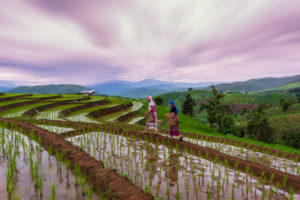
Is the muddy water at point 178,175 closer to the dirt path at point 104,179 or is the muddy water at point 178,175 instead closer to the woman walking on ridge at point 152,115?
the dirt path at point 104,179

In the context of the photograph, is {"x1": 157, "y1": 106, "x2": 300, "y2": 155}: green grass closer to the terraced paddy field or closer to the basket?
the terraced paddy field

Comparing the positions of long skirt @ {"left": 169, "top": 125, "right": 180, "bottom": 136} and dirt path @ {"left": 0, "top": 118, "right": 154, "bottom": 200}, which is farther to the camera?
long skirt @ {"left": 169, "top": 125, "right": 180, "bottom": 136}

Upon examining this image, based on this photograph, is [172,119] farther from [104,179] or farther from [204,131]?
[204,131]

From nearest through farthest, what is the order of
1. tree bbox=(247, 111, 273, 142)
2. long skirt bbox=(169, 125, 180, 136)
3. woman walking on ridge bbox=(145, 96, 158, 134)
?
long skirt bbox=(169, 125, 180, 136) < woman walking on ridge bbox=(145, 96, 158, 134) < tree bbox=(247, 111, 273, 142)

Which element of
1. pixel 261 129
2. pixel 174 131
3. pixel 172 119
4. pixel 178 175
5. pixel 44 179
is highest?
pixel 172 119

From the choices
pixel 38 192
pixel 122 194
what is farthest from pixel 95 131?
pixel 122 194

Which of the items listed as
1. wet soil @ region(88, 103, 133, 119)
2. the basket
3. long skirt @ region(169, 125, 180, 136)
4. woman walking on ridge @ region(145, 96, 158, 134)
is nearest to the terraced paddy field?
long skirt @ region(169, 125, 180, 136)

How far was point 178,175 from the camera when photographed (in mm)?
5910

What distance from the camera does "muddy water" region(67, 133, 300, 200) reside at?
4.93 m

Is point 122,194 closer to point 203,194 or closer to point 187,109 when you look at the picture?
point 203,194

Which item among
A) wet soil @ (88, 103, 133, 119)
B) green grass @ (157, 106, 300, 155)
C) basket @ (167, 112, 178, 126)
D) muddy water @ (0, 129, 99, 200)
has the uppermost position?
basket @ (167, 112, 178, 126)

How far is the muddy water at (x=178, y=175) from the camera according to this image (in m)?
4.93

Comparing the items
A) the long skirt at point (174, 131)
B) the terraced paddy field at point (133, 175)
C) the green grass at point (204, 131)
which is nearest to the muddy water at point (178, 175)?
the terraced paddy field at point (133, 175)

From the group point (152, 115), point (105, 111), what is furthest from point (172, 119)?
point (105, 111)
